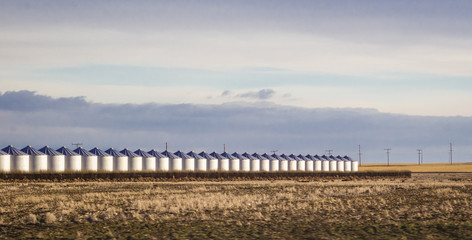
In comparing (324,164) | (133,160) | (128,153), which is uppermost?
(128,153)

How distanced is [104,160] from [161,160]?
15210 mm

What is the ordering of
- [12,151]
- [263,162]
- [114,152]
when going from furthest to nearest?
1. [263,162]
2. [114,152]
3. [12,151]

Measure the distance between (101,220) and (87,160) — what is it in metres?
74.6

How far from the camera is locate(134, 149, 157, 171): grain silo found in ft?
372

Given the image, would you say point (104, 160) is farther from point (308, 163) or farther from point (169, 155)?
point (308, 163)

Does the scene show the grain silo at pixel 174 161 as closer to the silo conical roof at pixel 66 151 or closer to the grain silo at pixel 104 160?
the grain silo at pixel 104 160

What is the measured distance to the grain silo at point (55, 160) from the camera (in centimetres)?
9638

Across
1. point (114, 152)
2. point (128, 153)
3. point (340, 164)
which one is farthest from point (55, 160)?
point (340, 164)

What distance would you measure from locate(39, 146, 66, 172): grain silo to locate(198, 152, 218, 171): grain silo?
37035 millimetres

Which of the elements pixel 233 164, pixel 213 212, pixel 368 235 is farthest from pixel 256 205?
pixel 233 164

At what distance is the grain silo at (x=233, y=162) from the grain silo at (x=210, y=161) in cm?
493

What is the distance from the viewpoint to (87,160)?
102 meters

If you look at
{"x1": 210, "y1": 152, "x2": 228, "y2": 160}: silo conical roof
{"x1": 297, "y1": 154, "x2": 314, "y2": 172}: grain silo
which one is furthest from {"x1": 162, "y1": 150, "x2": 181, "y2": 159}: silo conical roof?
{"x1": 297, "y1": 154, "x2": 314, "y2": 172}: grain silo

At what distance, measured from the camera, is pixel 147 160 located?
114 metres
